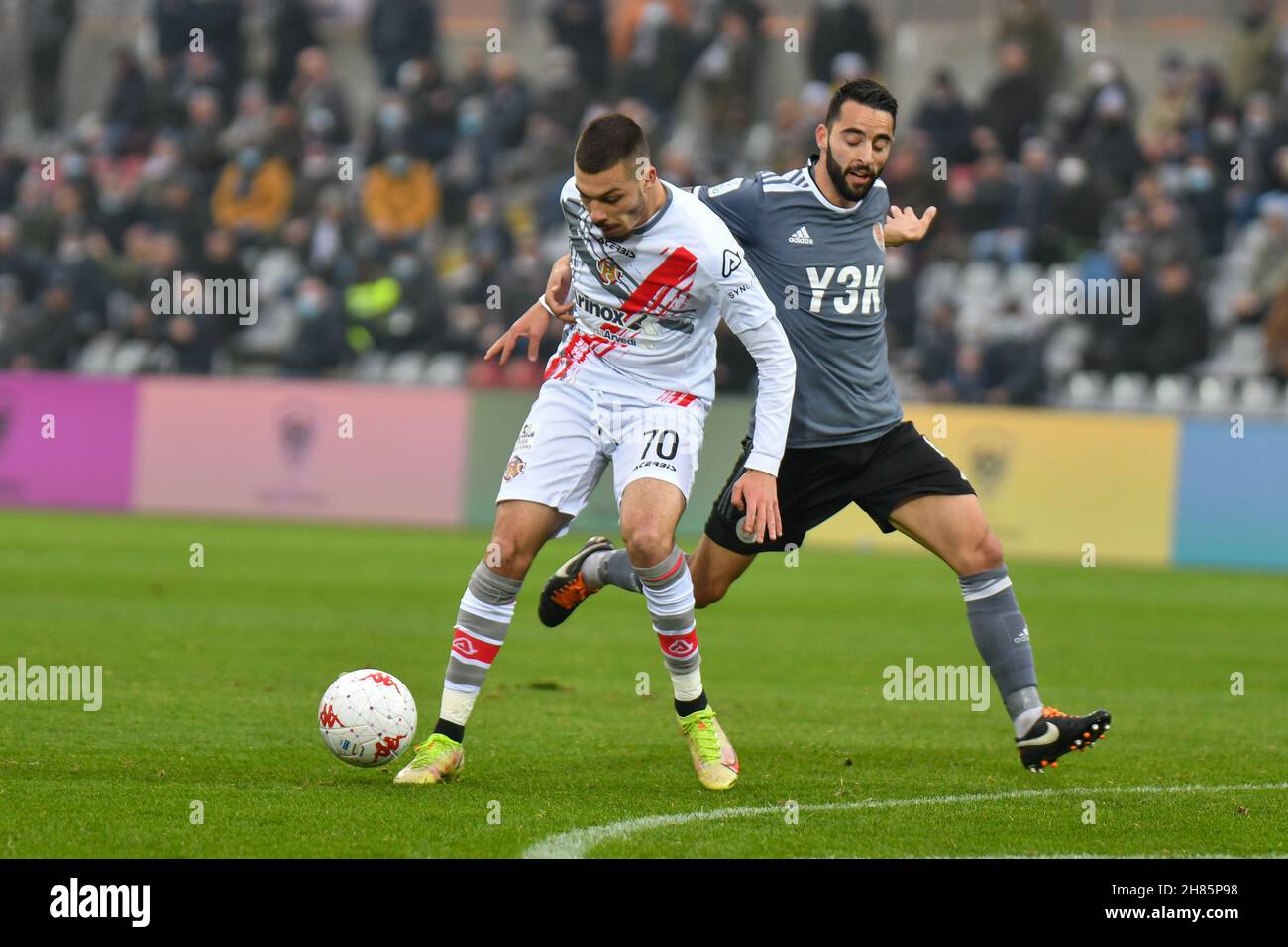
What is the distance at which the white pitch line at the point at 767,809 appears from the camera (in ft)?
19.2

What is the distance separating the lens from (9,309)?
23.6 metres

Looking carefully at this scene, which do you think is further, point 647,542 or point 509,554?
point 509,554

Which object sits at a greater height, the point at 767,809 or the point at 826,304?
the point at 826,304

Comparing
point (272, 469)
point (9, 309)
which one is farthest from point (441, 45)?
point (272, 469)

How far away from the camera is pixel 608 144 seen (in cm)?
674

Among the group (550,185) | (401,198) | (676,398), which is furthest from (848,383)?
(401,198)

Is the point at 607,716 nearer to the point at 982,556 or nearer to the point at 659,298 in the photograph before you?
the point at 982,556

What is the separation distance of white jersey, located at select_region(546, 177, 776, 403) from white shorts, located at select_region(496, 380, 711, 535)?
0.08 metres

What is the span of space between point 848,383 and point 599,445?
42.0 inches

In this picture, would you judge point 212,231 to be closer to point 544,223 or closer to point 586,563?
point 544,223
